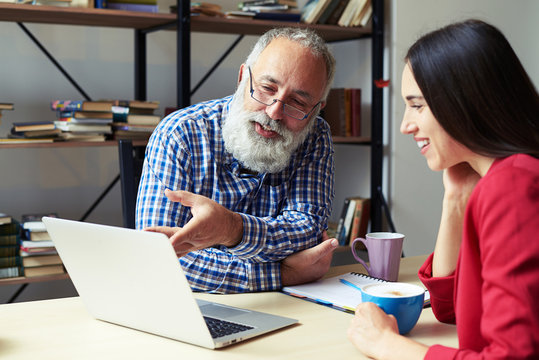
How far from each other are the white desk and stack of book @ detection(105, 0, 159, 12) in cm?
158

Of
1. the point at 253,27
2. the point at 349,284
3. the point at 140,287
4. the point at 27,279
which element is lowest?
the point at 27,279

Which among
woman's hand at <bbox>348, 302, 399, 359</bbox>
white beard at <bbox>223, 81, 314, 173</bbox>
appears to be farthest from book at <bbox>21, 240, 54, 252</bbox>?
woman's hand at <bbox>348, 302, 399, 359</bbox>

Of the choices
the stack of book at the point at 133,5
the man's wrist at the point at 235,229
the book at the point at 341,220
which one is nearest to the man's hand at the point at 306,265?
the man's wrist at the point at 235,229

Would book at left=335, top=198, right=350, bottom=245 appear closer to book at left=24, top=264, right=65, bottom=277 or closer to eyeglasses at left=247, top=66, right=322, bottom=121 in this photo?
book at left=24, top=264, right=65, bottom=277

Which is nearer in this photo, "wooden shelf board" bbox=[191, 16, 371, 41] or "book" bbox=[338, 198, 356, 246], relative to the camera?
"wooden shelf board" bbox=[191, 16, 371, 41]

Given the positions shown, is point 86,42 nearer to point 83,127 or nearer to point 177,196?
point 83,127

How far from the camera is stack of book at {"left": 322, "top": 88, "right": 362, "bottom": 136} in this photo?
310 cm

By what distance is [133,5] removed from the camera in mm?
2592

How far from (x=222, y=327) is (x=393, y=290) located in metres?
0.31

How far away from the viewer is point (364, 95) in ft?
10.7

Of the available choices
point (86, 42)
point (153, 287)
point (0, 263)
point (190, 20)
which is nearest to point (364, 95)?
point (190, 20)

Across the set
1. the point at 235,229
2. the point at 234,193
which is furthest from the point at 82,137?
the point at 235,229

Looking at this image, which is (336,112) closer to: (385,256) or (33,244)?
(33,244)

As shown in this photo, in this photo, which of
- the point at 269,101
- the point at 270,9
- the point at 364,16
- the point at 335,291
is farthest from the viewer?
the point at 364,16
